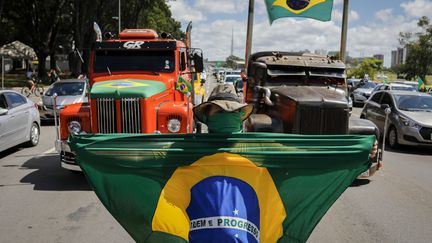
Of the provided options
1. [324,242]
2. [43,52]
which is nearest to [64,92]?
[324,242]

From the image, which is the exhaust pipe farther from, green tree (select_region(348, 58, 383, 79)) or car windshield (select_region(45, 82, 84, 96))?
green tree (select_region(348, 58, 383, 79))

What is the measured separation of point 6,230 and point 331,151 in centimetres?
440

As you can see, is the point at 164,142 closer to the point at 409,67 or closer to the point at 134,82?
the point at 134,82

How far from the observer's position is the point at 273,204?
285 cm

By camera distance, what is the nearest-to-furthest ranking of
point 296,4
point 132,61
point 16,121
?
point 132,61
point 296,4
point 16,121

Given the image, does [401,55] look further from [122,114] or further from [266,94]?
[122,114]

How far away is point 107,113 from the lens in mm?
8008

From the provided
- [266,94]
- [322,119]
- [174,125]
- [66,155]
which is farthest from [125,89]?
[322,119]

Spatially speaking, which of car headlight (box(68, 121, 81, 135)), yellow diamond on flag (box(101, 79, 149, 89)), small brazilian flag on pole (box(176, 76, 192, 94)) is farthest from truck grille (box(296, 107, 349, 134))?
car headlight (box(68, 121, 81, 135))

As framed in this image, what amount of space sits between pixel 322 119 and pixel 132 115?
3156mm

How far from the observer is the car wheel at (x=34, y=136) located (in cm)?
1210

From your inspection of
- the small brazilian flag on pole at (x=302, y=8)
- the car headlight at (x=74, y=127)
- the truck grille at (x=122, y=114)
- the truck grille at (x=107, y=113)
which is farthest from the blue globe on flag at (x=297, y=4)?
the car headlight at (x=74, y=127)

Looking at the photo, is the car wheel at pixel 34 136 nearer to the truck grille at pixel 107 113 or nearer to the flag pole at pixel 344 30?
the truck grille at pixel 107 113

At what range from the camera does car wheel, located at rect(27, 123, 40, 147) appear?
39.7ft
